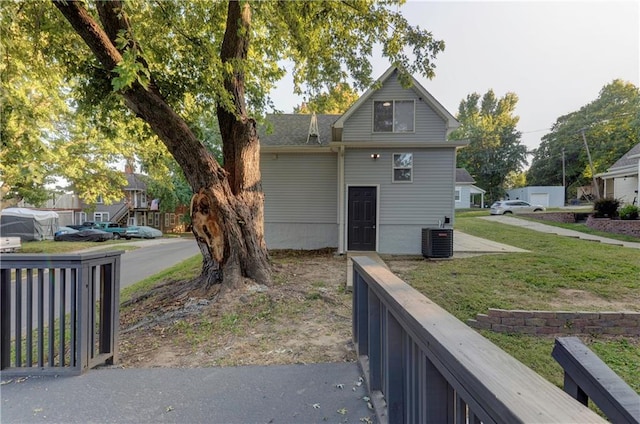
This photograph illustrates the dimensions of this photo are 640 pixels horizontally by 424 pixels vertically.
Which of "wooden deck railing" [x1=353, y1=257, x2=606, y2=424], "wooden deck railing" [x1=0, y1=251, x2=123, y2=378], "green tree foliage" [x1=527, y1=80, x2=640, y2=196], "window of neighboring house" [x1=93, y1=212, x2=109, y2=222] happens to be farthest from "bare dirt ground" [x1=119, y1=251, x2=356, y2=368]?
"green tree foliage" [x1=527, y1=80, x2=640, y2=196]

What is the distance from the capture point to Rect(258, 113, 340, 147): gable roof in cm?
1124

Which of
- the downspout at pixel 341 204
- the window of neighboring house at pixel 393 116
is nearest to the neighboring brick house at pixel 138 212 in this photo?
the downspout at pixel 341 204

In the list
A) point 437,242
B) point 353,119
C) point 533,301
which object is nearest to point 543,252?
point 437,242

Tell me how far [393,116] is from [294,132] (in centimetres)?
395

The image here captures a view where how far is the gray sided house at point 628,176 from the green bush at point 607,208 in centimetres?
236

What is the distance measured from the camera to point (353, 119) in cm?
1018

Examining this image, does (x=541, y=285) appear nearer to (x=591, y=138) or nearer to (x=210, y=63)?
(x=210, y=63)

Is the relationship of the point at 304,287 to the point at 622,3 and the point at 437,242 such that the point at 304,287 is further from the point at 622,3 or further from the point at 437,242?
the point at 622,3

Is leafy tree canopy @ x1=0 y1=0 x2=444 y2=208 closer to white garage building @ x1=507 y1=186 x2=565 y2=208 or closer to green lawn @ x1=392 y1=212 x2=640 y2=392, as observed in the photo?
green lawn @ x1=392 y1=212 x2=640 y2=392

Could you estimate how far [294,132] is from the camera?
481 inches

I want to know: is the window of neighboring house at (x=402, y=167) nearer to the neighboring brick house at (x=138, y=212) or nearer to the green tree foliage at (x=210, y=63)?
the green tree foliage at (x=210, y=63)

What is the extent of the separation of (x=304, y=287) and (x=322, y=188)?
18.3 feet

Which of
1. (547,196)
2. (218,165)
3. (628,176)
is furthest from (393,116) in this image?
(547,196)

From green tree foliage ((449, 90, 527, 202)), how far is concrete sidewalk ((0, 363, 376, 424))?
40696 mm
